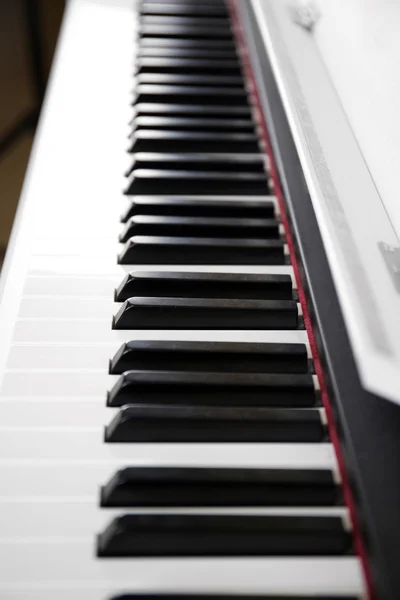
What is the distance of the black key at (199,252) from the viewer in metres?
0.98

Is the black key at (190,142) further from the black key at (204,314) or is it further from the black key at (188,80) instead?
the black key at (204,314)

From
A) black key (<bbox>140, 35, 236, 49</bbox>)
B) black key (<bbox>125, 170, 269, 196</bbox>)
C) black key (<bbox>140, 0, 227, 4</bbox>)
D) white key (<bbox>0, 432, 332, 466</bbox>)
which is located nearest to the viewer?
white key (<bbox>0, 432, 332, 466</bbox>)

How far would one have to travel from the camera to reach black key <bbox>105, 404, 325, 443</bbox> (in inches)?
29.8

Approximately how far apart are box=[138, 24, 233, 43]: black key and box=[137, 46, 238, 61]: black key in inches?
2.1

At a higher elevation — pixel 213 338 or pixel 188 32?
pixel 188 32

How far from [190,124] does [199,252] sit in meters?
0.35

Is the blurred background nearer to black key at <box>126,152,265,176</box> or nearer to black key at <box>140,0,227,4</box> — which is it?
black key at <box>140,0,227,4</box>

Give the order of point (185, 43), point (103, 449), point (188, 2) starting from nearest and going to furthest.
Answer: point (103, 449) → point (185, 43) → point (188, 2)

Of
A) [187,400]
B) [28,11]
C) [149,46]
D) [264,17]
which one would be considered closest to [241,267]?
[187,400]

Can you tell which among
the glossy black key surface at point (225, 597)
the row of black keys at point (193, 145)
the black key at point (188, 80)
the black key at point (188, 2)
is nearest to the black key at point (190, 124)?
the row of black keys at point (193, 145)

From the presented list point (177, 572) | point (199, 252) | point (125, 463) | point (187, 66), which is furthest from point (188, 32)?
point (177, 572)

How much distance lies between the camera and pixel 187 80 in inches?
52.4

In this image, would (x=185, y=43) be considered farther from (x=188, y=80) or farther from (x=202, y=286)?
(x=202, y=286)

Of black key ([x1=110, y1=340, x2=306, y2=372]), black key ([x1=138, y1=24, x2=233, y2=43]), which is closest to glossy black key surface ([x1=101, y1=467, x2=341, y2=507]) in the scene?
black key ([x1=110, y1=340, x2=306, y2=372])
